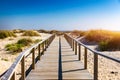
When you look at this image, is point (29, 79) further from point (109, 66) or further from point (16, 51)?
point (16, 51)

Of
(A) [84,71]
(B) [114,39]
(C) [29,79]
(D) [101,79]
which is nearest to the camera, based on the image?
(C) [29,79]

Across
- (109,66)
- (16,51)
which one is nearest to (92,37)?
(16,51)

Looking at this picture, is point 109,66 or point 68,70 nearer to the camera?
point 68,70

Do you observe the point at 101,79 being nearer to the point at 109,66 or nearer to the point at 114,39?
the point at 109,66

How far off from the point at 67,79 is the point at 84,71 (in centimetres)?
152

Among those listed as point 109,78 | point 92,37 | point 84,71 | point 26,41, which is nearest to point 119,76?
point 109,78

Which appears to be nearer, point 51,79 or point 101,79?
point 51,79

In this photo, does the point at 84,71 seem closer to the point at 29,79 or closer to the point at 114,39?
the point at 29,79

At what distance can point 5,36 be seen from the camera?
143 ft

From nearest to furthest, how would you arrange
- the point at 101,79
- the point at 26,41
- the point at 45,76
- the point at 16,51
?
1. the point at 45,76
2. the point at 101,79
3. the point at 16,51
4. the point at 26,41

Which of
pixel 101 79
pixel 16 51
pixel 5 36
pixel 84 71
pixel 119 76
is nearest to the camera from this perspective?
pixel 84 71

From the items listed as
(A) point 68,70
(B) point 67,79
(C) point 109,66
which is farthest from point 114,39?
(B) point 67,79

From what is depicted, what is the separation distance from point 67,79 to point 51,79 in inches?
18.3

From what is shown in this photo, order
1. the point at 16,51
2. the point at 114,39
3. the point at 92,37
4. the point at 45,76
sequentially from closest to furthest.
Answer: the point at 45,76, the point at 16,51, the point at 114,39, the point at 92,37
